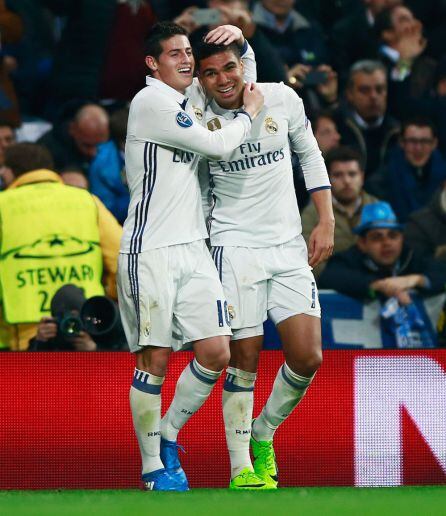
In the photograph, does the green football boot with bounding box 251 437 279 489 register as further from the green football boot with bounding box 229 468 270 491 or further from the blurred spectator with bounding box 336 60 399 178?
the blurred spectator with bounding box 336 60 399 178

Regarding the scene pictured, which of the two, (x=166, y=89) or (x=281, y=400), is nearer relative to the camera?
(x=166, y=89)

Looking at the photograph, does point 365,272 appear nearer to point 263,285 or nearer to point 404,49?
point 263,285

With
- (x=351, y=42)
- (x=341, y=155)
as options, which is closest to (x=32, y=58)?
(x=351, y=42)

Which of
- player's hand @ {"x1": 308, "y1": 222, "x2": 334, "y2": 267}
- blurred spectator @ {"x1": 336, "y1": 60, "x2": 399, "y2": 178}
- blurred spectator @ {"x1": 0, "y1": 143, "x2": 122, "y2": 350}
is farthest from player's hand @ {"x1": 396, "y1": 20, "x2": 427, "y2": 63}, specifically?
player's hand @ {"x1": 308, "y1": 222, "x2": 334, "y2": 267}

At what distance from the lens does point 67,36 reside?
1045cm

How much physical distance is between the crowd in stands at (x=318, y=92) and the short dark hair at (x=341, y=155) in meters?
0.01

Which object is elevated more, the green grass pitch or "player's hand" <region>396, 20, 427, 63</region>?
"player's hand" <region>396, 20, 427, 63</region>

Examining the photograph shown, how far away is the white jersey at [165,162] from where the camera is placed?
5.73 metres

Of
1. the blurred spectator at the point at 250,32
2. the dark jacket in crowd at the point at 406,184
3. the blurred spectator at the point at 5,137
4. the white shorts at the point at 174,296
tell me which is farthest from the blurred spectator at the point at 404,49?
the white shorts at the point at 174,296

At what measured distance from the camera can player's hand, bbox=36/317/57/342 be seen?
707 centimetres

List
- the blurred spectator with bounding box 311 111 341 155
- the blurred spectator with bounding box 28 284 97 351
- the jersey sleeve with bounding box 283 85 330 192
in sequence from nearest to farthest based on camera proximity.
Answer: the jersey sleeve with bounding box 283 85 330 192 → the blurred spectator with bounding box 28 284 97 351 → the blurred spectator with bounding box 311 111 341 155

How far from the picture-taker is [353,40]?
10617mm

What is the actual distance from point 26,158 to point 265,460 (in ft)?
8.46

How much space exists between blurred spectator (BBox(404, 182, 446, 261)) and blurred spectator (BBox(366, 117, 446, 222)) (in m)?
0.41
